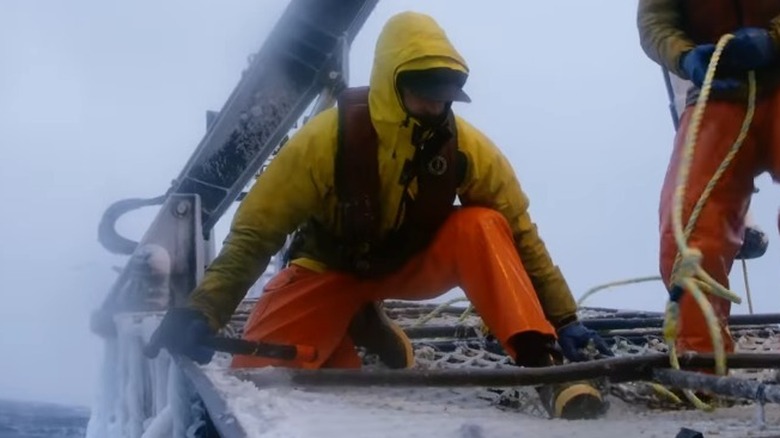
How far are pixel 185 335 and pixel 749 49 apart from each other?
147cm

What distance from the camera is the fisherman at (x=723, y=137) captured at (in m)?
2.19

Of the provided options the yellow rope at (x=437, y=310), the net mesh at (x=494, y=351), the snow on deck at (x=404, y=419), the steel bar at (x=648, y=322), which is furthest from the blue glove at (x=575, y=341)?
the yellow rope at (x=437, y=310)

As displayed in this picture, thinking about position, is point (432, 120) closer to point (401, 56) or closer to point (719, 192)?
point (401, 56)

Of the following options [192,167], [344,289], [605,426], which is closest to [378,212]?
[344,289]

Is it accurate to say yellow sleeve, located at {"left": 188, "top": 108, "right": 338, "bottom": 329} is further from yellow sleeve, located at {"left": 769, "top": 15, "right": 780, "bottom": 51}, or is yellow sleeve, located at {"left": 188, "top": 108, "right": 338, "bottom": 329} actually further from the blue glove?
yellow sleeve, located at {"left": 769, "top": 15, "right": 780, "bottom": 51}

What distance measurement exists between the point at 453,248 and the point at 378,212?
0.21 meters

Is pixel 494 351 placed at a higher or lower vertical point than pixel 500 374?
lower

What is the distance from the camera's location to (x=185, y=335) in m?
2.03

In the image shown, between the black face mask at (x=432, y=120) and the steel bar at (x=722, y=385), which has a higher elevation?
the black face mask at (x=432, y=120)

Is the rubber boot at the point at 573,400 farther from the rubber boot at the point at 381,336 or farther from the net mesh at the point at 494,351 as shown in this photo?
the rubber boot at the point at 381,336

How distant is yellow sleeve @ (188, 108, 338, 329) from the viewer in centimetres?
223

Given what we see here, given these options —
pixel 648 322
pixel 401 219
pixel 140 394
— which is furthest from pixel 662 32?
pixel 140 394

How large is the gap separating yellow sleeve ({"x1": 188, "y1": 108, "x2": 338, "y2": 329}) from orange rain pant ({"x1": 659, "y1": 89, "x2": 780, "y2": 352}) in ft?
2.87

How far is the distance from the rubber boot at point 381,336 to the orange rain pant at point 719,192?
803 millimetres
